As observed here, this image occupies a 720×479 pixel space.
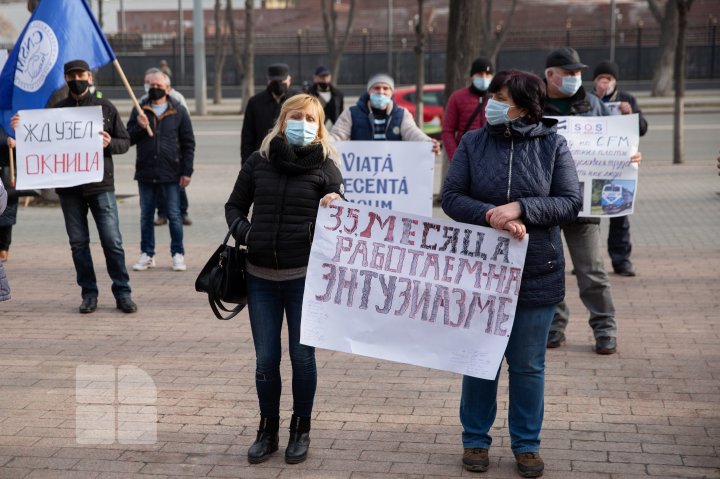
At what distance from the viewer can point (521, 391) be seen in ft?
16.0

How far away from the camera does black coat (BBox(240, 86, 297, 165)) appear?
9.56m

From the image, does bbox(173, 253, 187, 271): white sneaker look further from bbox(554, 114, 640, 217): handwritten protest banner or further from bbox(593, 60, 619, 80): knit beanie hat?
bbox(593, 60, 619, 80): knit beanie hat

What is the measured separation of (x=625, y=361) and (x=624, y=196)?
1.40 m

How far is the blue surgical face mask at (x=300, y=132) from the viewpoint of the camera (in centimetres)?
491

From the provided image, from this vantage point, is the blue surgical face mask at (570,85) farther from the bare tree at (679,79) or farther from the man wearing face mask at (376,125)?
the bare tree at (679,79)

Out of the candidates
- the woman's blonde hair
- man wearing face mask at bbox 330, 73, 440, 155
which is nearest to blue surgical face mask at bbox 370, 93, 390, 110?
man wearing face mask at bbox 330, 73, 440, 155

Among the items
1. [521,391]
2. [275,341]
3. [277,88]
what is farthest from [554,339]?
[277,88]

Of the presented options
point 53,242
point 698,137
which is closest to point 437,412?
point 53,242

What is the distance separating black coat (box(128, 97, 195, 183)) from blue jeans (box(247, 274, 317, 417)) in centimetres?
483

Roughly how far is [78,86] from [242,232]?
369cm

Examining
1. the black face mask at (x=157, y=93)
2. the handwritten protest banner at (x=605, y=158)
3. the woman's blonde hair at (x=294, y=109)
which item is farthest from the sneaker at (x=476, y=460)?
the black face mask at (x=157, y=93)

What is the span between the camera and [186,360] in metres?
6.86

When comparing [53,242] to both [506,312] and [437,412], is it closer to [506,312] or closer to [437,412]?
[437,412]

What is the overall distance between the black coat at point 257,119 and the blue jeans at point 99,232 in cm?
176
